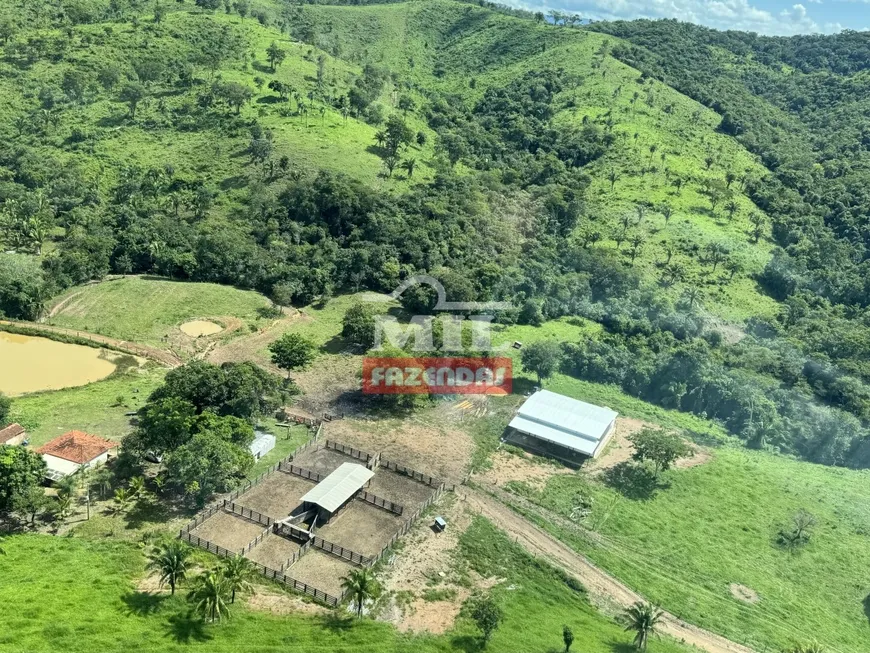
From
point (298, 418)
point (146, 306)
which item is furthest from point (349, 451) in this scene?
point (146, 306)

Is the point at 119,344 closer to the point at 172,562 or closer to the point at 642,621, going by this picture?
the point at 172,562

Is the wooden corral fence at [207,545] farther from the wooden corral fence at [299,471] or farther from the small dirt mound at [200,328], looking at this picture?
the small dirt mound at [200,328]

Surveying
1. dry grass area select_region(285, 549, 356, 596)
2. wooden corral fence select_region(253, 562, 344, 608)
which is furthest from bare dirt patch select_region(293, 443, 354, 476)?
wooden corral fence select_region(253, 562, 344, 608)

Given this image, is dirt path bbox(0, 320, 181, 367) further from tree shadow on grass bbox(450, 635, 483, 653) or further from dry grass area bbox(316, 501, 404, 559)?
tree shadow on grass bbox(450, 635, 483, 653)

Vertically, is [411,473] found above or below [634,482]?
below

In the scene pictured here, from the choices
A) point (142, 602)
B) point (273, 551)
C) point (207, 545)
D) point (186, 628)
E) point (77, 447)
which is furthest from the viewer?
point (77, 447)

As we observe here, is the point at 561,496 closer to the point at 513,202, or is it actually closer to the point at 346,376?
the point at 346,376

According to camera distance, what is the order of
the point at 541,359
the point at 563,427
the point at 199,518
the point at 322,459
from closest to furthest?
the point at 199,518 < the point at 322,459 < the point at 563,427 < the point at 541,359
